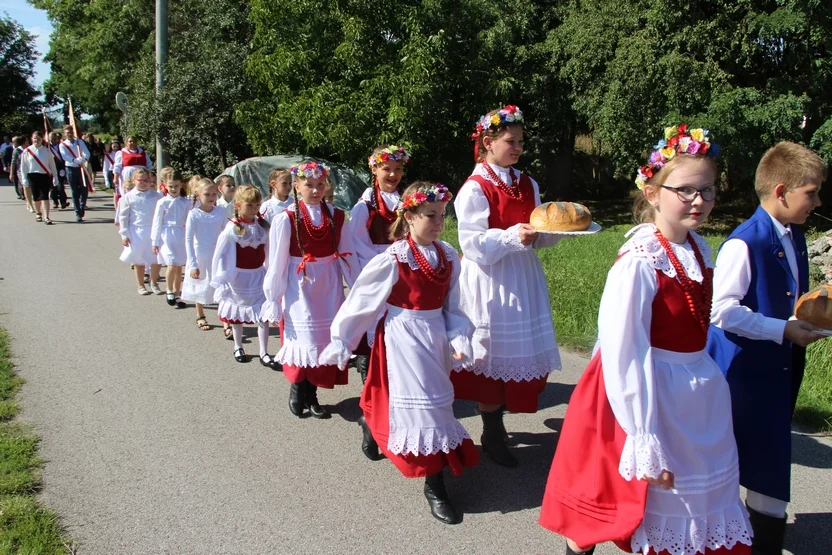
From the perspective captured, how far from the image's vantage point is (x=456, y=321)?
4238 millimetres

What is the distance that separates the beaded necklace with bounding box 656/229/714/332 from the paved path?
1470mm

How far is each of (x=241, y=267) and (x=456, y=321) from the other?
3406mm

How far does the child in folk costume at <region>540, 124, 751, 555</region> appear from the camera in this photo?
2.68m

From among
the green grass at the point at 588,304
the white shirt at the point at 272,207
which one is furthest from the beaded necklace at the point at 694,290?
the white shirt at the point at 272,207

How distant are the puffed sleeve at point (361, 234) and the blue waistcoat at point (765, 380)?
3.16 m

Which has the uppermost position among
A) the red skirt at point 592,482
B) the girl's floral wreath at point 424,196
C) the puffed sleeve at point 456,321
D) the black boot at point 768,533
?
the girl's floral wreath at point 424,196

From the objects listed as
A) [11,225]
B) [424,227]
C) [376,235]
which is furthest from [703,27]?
[11,225]

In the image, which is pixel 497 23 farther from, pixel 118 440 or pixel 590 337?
pixel 118 440

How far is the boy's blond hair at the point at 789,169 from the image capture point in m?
3.19

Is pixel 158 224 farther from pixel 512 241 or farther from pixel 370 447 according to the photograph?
pixel 512 241

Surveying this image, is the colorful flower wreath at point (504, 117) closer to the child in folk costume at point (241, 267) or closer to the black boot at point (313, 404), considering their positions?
the black boot at point (313, 404)

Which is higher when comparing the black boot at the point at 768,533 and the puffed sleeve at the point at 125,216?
the puffed sleeve at the point at 125,216

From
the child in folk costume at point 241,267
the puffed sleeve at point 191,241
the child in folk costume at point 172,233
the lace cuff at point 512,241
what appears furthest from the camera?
the child in folk costume at point 172,233

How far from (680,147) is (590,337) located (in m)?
4.42
